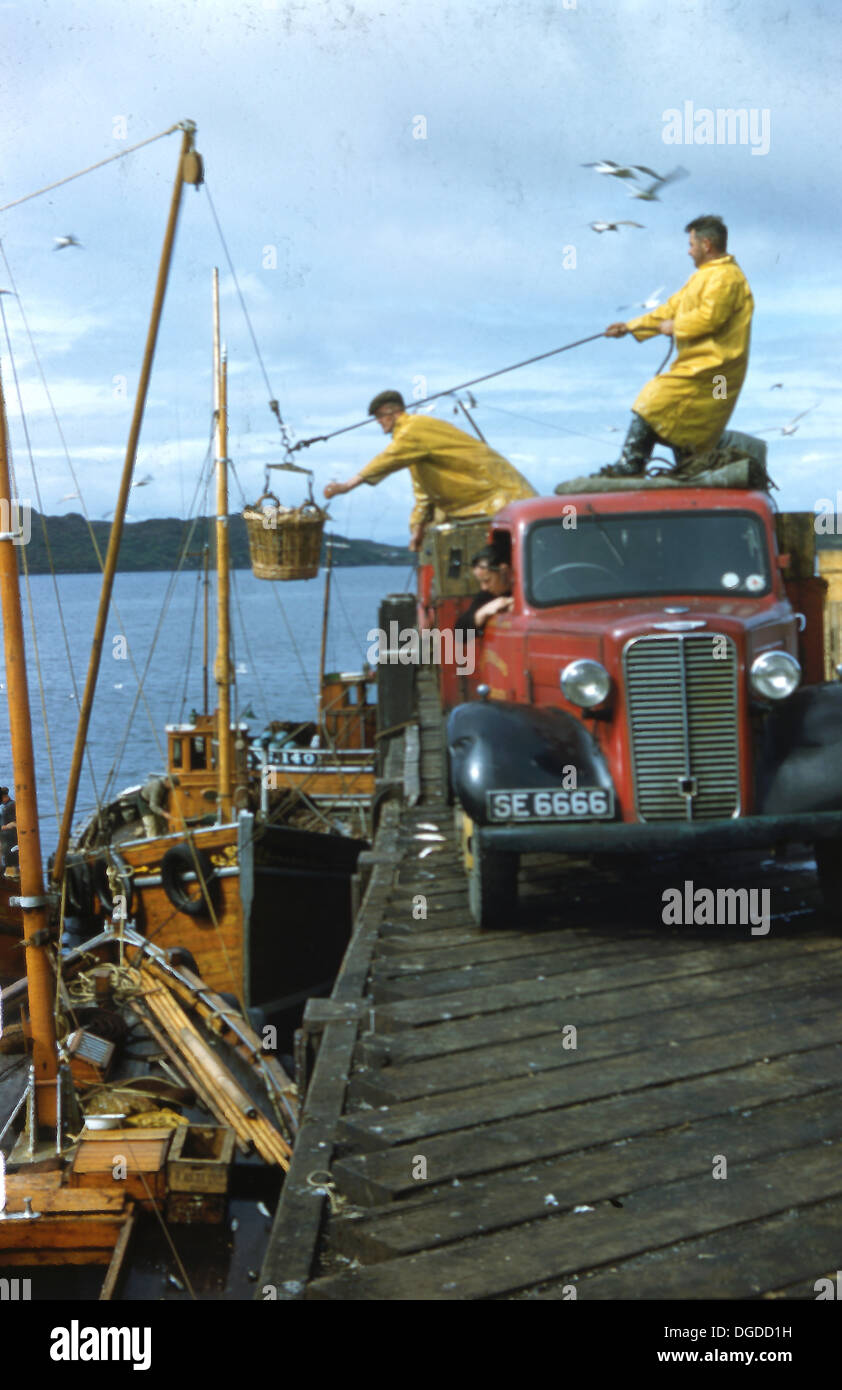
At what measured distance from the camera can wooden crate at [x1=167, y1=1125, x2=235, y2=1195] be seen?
10.3 metres

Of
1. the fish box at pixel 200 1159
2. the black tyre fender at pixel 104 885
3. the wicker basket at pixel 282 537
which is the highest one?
the wicker basket at pixel 282 537

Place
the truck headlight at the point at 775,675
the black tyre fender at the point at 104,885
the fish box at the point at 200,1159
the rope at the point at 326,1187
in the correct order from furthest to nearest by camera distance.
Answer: the black tyre fender at the point at 104,885 < the fish box at the point at 200,1159 < the truck headlight at the point at 775,675 < the rope at the point at 326,1187

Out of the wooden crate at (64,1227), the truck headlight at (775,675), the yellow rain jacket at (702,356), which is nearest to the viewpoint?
the truck headlight at (775,675)

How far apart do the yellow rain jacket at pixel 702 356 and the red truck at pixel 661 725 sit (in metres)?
1.27

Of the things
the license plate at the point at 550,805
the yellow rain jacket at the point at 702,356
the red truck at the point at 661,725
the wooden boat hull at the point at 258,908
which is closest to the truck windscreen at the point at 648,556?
the red truck at the point at 661,725

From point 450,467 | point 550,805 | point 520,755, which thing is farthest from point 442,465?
point 550,805

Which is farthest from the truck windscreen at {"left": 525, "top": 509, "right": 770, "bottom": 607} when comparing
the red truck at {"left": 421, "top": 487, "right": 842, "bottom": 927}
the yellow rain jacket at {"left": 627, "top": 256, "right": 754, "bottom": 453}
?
the yellow rain jacket at {"left": 627, "top": 256, "right": 754, "bottom": 453}

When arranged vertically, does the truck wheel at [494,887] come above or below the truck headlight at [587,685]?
below

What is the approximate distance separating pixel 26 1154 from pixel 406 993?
626 centimetres

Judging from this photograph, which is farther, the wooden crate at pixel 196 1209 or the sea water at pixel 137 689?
the sea water at pixel 137 689

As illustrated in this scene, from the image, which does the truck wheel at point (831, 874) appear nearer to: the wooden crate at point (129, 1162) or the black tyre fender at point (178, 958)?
the wooden crate at point (129, 1162)

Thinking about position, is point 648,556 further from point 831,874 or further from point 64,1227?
point 64,1227

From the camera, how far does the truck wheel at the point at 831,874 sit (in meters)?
7.06

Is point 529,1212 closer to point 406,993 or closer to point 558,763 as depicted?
point 406,993
